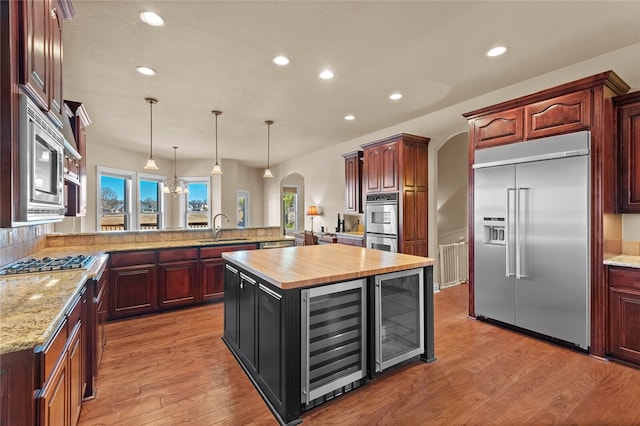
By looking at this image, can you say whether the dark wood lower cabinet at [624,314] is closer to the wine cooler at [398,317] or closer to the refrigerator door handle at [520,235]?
the refrigerator door handle at [520,235]

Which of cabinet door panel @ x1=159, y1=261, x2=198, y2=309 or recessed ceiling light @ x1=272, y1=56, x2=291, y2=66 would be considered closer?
recessed ceiling light @ x1=272, y1=56, x2=291, y2=66

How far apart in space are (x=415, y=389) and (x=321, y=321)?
91cm

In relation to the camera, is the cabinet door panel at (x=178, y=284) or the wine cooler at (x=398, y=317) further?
the cabinet door panel at (x=178, y=284)

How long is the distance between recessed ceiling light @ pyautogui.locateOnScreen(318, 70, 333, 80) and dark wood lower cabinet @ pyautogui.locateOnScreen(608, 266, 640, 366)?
10.4 feet

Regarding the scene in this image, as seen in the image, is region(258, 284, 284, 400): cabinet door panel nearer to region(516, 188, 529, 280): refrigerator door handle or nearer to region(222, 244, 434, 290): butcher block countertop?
region(222, 244, 434, 290): butcher block countertop

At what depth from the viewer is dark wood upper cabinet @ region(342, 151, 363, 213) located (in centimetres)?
560

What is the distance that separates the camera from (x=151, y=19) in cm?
227

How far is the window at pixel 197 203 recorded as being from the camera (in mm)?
8539

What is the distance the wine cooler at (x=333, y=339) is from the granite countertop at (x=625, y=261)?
2230 millimetres

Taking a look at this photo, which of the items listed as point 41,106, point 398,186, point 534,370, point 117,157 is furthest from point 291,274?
point 117,157

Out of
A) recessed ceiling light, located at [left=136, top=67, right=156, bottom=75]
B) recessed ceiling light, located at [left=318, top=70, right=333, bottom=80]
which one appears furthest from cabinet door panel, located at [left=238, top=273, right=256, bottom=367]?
recessed ceiling light, located at [left=136, top=67, right=156, bottom=75]

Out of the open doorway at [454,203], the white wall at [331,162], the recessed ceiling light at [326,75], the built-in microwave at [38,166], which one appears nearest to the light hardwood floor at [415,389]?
the built-in microwave at [38,166]

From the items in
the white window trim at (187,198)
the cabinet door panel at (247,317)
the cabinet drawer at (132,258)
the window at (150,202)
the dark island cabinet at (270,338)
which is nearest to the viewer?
the dark island cabinet at (270,338)

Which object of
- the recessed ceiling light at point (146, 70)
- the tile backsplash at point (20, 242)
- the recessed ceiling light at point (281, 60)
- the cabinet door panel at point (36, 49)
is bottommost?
the tile backsplash at point (20, 242)
